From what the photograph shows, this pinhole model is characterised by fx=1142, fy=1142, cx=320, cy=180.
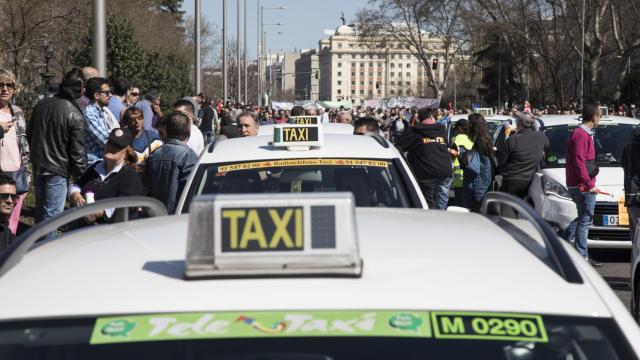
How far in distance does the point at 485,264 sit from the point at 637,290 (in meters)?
5.22

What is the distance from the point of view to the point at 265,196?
2.44m

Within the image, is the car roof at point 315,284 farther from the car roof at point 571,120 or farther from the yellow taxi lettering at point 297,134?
the car roof at point 571,120

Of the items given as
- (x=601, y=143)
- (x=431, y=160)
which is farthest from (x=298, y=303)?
(x=601, y=143)

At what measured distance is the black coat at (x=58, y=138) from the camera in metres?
9.88

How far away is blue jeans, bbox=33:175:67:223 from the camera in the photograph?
Answer: 33.0 ft

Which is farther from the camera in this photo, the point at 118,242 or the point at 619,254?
the point at 619,254

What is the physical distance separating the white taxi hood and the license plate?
20 centimetres

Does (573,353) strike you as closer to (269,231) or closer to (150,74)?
(269,231)

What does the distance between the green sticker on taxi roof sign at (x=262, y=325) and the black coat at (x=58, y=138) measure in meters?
7.86

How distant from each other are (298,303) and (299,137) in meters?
4.48

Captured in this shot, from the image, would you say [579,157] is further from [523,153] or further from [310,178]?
[310,178]

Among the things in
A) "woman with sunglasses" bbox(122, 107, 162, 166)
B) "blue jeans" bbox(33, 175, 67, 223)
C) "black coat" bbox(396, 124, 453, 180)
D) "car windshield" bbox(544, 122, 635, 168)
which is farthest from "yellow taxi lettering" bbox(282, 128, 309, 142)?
"car windshield" bbox(544, 122, 635, 168)

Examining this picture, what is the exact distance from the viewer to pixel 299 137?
6711 millimetres

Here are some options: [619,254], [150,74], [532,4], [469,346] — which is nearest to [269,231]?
[469,346]
